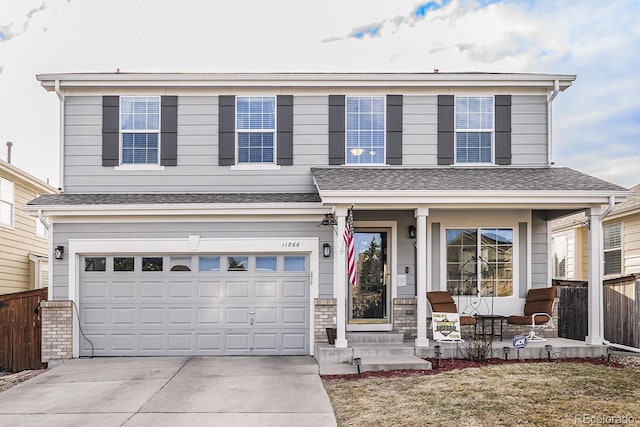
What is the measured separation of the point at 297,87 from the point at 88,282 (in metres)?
5.73

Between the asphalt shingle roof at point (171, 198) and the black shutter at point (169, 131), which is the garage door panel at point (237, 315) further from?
the black shutter at point (169, 131)

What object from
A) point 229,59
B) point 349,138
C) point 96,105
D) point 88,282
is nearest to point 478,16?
point 349,138

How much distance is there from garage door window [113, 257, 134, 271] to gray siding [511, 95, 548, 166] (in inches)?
318

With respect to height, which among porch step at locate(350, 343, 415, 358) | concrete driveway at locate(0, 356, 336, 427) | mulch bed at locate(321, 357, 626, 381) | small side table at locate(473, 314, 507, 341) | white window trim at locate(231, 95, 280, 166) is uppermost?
white window trim at locate(231, 95, 280, 166)

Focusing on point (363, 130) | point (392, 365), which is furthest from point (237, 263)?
point (392, 365)

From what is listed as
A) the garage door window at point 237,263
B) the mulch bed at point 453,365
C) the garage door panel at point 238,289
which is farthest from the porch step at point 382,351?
the garage door window at point 237,263

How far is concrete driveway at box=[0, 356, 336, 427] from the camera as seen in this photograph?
7406 millimetres

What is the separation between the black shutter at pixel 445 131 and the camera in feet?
41.3

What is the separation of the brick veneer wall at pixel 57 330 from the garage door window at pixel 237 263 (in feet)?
10.3

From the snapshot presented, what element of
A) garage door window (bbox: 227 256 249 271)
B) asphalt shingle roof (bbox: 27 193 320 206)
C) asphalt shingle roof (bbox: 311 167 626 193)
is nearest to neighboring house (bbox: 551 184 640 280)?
asphalt shingle roof (bbox: 311 167 626 193)

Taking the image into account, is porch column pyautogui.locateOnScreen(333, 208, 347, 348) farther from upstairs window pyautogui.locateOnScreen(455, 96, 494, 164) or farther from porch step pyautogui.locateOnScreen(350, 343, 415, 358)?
upstairs window pyautogui.locateOnScreen(455, 96, 494, 164)

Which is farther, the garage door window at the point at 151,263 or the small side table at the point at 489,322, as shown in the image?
the garage door window at the point at 151,263

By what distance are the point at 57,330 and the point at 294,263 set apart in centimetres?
474

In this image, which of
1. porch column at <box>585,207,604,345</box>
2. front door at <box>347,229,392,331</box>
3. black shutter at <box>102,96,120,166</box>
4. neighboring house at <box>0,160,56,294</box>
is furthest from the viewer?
neighboring house at <box>0,160,56,294</box>
